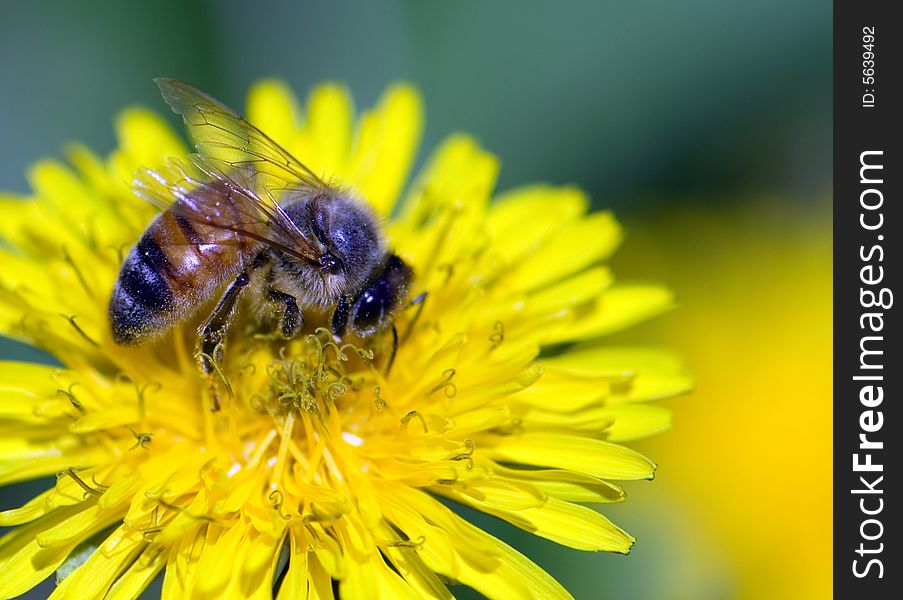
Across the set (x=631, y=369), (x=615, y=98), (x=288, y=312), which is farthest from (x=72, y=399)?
(x=615, y=98)

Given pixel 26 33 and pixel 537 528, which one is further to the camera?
pixel 26 33

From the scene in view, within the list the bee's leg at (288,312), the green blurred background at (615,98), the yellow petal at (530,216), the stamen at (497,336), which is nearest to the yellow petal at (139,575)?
the bee's leg at (288,312)

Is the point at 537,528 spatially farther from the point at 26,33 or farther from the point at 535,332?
the point at 26,33

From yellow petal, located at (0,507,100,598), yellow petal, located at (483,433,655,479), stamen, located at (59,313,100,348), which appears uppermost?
yellow petal, located at (483,433,655,479)

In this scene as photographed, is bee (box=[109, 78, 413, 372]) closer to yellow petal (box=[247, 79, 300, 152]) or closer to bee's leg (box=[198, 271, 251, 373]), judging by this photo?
bee's leg (box=[198, 271, 251, 373])

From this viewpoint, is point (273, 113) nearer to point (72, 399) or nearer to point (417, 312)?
point (417, 312)
